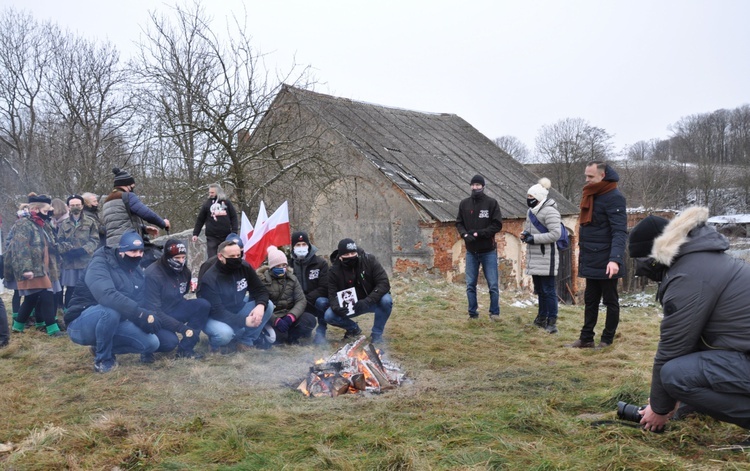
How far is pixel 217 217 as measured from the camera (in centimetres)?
901

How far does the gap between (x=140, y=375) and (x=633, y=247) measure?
178 inches

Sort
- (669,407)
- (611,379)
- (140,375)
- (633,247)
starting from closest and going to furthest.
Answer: (669,407) → (633,247) → (611,379) → (140,375)

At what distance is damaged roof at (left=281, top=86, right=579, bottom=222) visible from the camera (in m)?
16.5

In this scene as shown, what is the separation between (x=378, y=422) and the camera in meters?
4.08

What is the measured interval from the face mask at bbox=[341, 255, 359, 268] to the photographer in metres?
3.92

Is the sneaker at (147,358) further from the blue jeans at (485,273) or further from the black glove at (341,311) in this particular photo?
the blue jeans at (485,273)

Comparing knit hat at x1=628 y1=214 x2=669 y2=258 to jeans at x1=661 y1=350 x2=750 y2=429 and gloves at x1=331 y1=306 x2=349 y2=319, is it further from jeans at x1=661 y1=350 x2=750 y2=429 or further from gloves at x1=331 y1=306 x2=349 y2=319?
gloves at x1=331 y1=306 x2=349 y2=319

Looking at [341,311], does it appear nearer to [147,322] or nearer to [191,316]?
[191,316]

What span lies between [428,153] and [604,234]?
13.8 m

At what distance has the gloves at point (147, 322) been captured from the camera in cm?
568

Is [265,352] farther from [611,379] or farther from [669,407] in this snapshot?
[669,407]

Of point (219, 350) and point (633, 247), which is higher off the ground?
point (633, 247)

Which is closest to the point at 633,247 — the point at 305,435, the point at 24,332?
the point at 305,435

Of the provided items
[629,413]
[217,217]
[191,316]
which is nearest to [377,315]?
[191,316]
